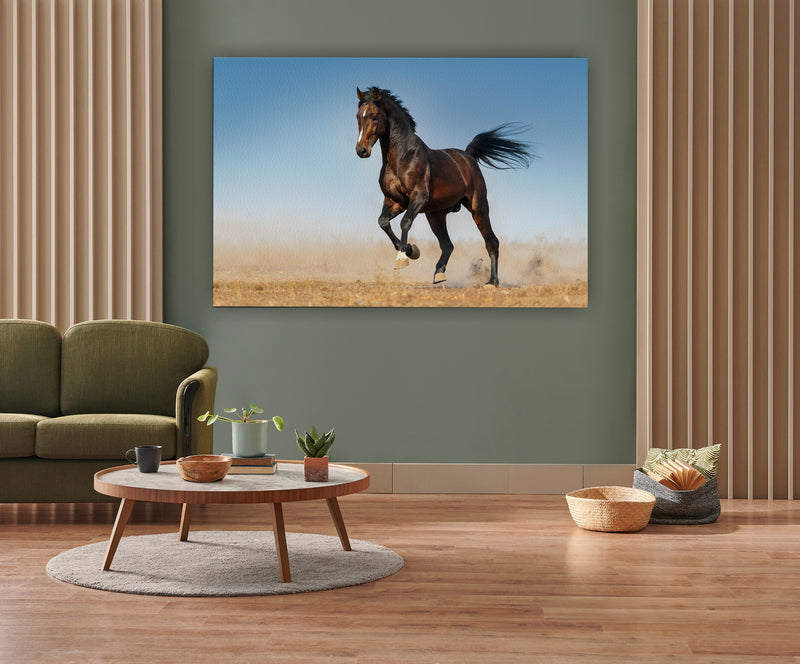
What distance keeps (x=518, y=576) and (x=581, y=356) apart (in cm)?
196

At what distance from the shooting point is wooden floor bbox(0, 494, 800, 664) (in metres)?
2.15

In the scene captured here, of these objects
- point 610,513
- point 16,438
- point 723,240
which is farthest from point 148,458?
point 723,240

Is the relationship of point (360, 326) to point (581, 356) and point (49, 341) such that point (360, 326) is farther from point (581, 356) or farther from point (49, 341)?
point (49, 341)

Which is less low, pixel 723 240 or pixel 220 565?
pixel 723 240

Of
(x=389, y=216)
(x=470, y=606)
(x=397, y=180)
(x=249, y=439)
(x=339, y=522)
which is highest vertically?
(x=397, y=180)

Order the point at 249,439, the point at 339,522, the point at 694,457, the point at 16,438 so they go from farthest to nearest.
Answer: the point at 694,457 < the point at 16,438 < the point at 339,522 < the point at 249,439

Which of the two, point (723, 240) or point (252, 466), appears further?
point (723, 240)

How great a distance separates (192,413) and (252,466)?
0.84 m

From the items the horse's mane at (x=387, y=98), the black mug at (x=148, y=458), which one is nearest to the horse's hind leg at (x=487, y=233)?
the horse's mane at (x=387, y=98)

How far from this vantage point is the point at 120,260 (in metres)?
4.64

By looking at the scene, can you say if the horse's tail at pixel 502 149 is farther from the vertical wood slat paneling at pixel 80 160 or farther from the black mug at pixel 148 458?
the black mug at pixel 148 458

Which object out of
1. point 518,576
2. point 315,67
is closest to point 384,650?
point 518,576

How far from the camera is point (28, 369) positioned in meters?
4.12

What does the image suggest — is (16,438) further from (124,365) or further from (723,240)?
(723,240)
